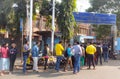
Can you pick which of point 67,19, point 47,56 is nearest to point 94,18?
point 47,56

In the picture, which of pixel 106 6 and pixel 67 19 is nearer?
pixel 67 19

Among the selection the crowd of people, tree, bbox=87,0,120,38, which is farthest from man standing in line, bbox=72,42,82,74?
tree, bbox=87,0,120,38

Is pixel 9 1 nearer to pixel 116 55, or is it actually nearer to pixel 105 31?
pixel 116 55

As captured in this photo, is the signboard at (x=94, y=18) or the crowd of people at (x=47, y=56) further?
the signboard at (x=94, y=18)

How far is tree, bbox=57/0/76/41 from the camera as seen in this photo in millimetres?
32906

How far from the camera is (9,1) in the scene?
98.3ft

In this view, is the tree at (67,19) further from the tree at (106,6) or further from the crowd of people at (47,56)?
the tree at (106,6)

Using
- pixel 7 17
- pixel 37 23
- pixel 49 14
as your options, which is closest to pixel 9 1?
pixel 7 17

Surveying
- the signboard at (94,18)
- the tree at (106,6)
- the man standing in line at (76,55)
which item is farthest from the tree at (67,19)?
the tree at (106,6)

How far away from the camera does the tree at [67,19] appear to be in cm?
3291

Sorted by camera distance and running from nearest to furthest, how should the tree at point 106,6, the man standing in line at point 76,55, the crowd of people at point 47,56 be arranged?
the crowd of people at point 47,56
the man standing in line at point 76,55
the tree at point 106,6

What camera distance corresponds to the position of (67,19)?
3331 cm

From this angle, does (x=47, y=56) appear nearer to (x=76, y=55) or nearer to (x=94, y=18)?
(x=76, y=55)

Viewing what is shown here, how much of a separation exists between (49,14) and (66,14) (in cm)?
241
